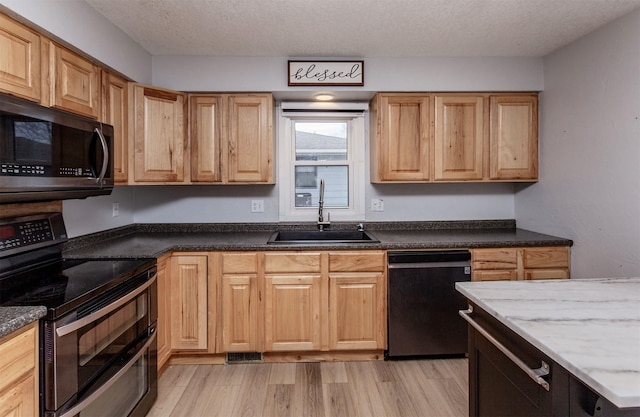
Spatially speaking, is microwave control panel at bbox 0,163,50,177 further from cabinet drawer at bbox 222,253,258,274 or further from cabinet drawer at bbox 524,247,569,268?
cabinet drawer at bbox 524,247,569,268

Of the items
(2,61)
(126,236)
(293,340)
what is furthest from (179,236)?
(2,61)

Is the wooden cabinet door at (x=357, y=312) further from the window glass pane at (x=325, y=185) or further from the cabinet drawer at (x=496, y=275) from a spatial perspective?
the window glass pane at (x=325, y=185)

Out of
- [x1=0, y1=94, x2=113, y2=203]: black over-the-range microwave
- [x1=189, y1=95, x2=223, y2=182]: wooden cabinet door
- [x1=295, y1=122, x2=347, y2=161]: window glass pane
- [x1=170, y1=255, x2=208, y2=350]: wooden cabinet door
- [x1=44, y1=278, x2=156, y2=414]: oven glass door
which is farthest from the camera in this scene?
[x1=295, y1=122, x2=347, y2=161]: window glass pane

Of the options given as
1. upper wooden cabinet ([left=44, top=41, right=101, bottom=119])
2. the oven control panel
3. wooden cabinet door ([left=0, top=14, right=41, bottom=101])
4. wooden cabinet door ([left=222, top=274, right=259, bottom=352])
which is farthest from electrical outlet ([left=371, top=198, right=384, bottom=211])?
wooden cabinet door ([left=0, top=14, right=41, bottom=101])

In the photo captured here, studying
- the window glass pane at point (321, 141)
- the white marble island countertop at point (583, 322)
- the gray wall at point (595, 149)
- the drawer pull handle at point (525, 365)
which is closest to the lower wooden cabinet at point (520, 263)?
the gray wall at point (595, 149)

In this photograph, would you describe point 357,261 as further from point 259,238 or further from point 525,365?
point 525,365

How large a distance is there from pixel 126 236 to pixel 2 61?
1627 mm

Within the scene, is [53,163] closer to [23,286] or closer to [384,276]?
[23,286]

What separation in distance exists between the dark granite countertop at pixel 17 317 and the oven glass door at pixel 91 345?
3.1 inches

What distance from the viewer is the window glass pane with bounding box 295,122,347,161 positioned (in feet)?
10.5

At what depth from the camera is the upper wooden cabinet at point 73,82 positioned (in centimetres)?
177

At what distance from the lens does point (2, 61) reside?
146cm

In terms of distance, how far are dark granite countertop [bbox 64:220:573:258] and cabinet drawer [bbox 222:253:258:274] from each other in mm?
53

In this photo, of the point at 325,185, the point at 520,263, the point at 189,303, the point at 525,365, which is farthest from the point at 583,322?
the point at 325,185
